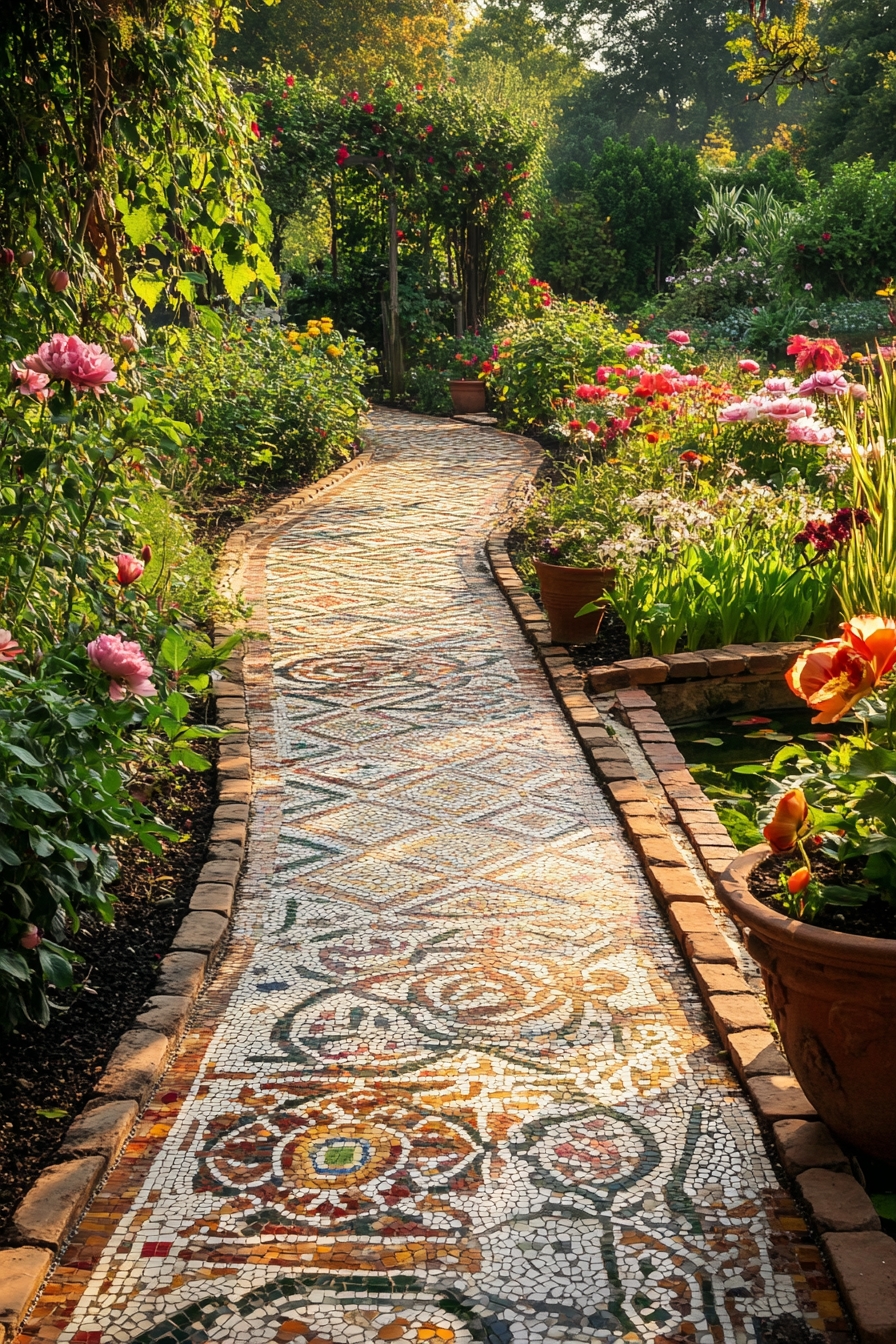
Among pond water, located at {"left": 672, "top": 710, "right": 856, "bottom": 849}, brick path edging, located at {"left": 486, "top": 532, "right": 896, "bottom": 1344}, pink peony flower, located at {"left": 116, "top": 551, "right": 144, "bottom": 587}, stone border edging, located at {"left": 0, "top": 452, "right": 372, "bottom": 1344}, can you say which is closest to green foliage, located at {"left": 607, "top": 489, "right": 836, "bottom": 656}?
brick path edging, located at {"left": 486, "top": 532, "right": 896, "bottom": 1344}

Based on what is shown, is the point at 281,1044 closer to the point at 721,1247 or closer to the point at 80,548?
the point at 721,1247

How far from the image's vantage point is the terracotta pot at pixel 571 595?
5750 millimetres

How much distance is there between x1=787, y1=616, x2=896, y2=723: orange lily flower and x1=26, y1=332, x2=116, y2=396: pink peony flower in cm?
175

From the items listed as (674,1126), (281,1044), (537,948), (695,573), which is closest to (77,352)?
(281,1044)

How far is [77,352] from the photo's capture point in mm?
2893

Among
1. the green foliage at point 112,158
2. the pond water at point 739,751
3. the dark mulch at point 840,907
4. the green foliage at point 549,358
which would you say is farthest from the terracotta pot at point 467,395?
the dark mulch at point 840,907

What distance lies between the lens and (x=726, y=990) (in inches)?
117

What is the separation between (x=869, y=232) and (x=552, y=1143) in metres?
15.4

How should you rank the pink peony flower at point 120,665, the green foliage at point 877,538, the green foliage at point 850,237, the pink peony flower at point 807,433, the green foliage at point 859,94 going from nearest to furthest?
the pink peony flower at point 120,665
the green foliage at point 877,538
the pink peony flower at point 807,433
the green foliage at point 850,237
the green foliage at point 859,94

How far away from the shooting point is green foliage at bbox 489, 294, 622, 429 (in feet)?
38.4

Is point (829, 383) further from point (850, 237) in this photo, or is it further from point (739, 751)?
→ point (850, 237)

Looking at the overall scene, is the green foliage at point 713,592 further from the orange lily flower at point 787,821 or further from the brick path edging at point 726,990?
the orange lily flower at point 787,821

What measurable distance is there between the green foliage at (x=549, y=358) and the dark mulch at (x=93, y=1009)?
835 centimetres

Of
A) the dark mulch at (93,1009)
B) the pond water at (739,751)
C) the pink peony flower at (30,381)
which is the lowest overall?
the pond water at (739,751)
